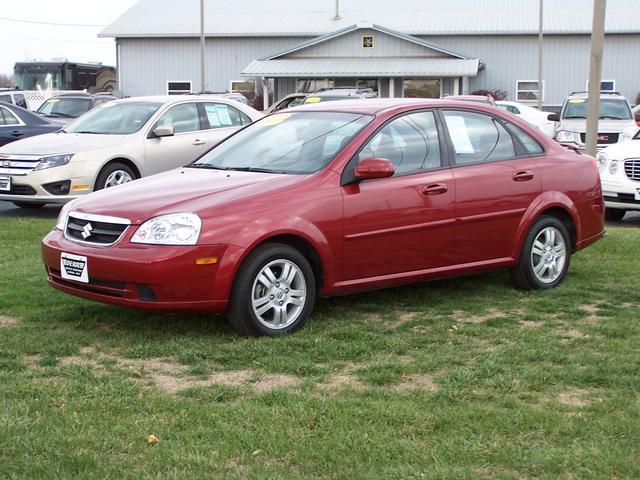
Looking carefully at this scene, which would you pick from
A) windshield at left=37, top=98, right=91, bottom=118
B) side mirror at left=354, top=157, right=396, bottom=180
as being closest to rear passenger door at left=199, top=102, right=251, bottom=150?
side mirror at left=354, top=157, right=396, bottom=180

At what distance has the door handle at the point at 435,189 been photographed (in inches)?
264

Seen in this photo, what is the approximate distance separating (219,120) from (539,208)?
675 cm

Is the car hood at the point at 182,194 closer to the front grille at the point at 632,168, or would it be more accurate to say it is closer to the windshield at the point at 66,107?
the front grille at the point at 632,168

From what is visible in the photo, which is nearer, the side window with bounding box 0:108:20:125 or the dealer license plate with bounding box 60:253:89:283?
the dealer license plate with bounding box 60:253:89:283

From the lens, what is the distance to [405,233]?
658 cm

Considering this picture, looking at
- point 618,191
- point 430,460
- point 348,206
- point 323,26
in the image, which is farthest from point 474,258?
point 323,26

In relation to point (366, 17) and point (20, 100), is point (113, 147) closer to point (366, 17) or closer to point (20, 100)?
point (20, 100)

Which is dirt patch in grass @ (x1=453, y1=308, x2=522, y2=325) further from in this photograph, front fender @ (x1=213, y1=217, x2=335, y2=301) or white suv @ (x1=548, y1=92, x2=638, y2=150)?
white suv @ (x1=548, y1=92, x2=638, y2=150)

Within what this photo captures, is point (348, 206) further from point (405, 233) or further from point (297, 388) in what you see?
point (297, 388)

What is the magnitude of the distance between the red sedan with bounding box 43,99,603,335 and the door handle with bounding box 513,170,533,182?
0.01 meters

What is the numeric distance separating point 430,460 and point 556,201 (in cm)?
391

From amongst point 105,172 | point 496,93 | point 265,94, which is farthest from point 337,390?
point 496,93

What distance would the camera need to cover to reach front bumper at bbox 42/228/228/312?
5.68 m

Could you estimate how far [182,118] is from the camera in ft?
41.8
